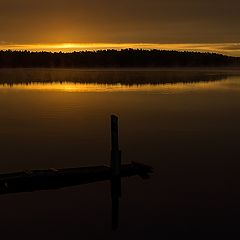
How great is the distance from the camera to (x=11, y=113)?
3978 centimetres

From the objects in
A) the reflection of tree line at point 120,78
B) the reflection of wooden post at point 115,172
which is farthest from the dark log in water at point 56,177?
the reflection of tree line at point 120,78

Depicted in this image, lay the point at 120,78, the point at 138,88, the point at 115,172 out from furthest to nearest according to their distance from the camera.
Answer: the point at 120,78 → the point at 138,88 → the point at 115,172

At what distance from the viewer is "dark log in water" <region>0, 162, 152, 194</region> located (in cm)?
1570

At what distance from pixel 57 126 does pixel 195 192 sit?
53.1ft

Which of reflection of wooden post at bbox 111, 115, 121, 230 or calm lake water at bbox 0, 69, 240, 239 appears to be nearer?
calm lake water at bbox 0, 69, 240, 239

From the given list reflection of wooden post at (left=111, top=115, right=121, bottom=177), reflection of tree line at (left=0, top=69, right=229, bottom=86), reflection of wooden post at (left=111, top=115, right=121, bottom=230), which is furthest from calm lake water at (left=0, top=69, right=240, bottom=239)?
reflection of tree line at (left=0, top=69, right=229, bottom=86)

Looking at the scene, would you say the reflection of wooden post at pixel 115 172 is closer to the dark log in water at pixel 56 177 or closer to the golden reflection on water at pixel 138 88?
the dark log in water at pixel 56 177

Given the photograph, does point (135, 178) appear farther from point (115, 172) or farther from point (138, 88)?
point (138, 88)

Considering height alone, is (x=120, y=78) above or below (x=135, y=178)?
below

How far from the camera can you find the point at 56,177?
1648 cm

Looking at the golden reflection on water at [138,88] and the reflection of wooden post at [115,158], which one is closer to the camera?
the reflection of wooden post at [115,158]

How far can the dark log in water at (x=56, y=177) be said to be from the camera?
15.7m

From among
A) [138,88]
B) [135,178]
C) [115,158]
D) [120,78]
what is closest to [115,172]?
[115,158]

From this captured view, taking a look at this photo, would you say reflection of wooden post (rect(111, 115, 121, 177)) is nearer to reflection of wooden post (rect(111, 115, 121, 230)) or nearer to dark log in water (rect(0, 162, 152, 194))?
reflection of wooden post (rect(111, 115, 121, 230))
